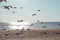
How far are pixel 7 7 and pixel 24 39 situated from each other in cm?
1814

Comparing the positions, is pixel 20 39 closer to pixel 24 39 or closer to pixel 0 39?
pixel 24 39

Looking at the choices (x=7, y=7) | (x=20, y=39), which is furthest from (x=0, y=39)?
(x=7, y=7)

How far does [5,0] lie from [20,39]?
19.0m

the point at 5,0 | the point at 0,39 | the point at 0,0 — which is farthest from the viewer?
the point at 0,39

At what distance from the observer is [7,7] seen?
17469 mm

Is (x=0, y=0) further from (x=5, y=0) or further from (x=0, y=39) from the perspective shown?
(x=0, y=39)

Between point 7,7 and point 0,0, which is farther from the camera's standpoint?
point 7,7

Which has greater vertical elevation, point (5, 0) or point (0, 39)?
point (5, 0)

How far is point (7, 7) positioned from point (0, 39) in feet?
54.2

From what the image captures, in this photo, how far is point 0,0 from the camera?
15.5 m

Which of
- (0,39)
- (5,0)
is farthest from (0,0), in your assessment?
(0,39)

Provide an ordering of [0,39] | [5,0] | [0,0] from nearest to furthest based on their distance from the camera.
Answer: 1. [0,0]
2. [5,0]
3. [0,39]

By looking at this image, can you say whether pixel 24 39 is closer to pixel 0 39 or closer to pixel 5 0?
pixel 0 39

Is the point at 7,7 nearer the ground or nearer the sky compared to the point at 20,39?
nearer the sky
